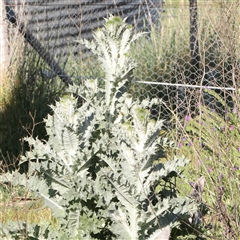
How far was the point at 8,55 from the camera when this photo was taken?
22.0ft

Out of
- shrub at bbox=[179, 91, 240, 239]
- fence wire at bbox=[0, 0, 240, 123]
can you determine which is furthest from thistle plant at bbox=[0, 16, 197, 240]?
fence wire at bbox=[0, 0, 240, 123]

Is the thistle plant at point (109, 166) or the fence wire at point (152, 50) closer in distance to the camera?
the thistle plant at point (109, 166)

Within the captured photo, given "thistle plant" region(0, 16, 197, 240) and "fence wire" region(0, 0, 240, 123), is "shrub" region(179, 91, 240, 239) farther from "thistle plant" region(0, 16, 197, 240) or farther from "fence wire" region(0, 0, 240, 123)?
"fence wire" region(0, 0, 240, 123)

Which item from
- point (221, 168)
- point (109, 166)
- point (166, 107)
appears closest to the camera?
point (109, 166)

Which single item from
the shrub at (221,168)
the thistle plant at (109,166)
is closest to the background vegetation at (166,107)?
the shrub at (221,168)

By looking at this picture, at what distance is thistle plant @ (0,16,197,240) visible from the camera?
2783 mm

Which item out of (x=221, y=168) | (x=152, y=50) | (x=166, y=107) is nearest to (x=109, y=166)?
(x=221, y=168)

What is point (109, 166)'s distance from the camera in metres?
2.99

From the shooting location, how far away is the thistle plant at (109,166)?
2.78 meters

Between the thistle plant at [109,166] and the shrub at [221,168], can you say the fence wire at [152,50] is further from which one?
the thistle plant at [109,166]

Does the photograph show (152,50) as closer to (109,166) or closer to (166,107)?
(166,107)

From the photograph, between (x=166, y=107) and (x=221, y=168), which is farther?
(x=166, y=107)

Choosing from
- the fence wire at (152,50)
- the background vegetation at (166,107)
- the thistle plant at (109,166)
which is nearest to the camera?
the thistle plant at (109,166)

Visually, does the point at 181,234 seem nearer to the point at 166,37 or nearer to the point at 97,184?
the point at 97,184
